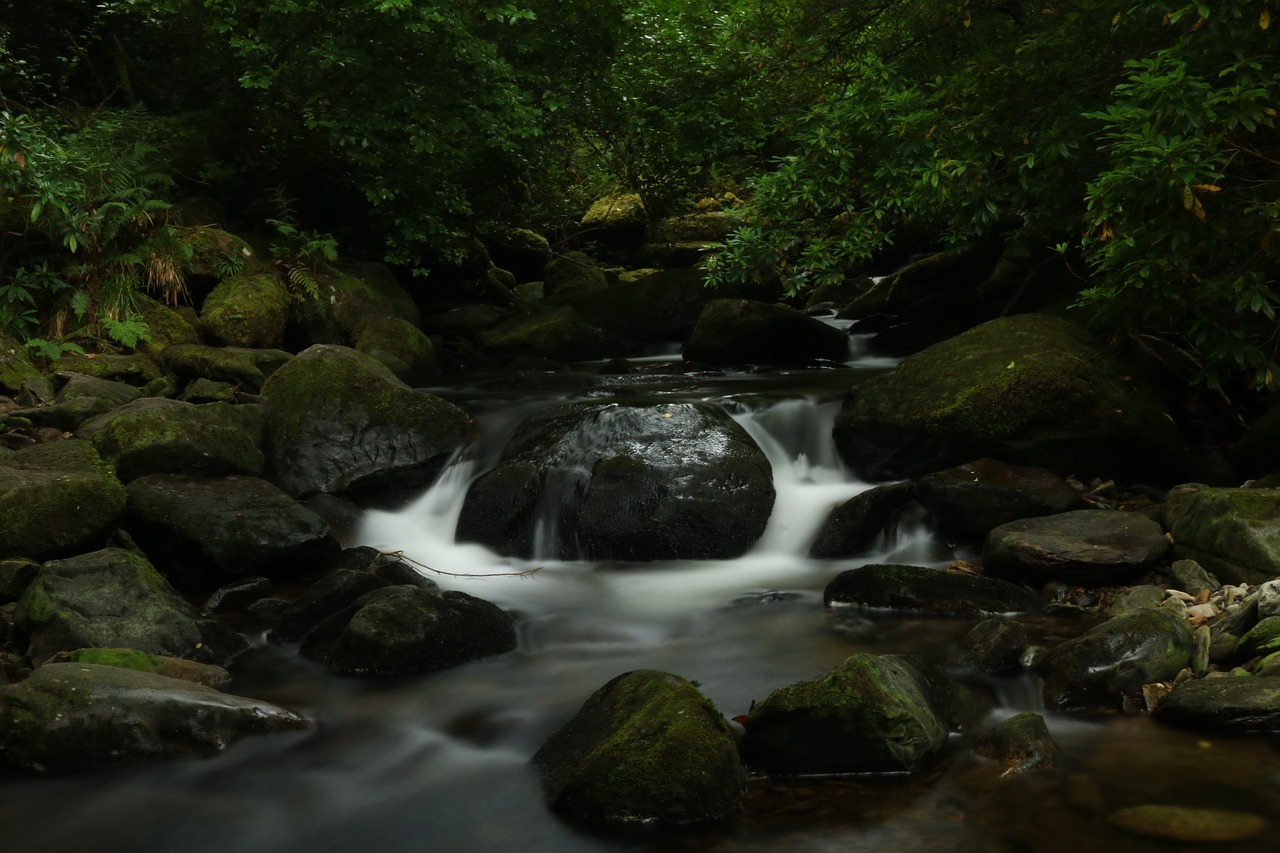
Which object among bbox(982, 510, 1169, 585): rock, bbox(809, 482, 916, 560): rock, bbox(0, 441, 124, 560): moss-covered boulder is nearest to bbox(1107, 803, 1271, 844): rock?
bbox(982, 510, 1169, 585): rock

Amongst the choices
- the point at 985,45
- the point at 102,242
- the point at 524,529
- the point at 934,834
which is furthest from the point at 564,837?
the point at 102,242

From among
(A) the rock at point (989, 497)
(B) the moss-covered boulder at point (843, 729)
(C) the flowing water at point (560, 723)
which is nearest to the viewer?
(C) the flowing water at point (560, 723)

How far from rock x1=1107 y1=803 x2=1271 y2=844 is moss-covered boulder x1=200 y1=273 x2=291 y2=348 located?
37.4 ft

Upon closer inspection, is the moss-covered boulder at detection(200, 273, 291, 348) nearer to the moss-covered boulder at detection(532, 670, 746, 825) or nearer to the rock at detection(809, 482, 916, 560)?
the rock at detection(809, 482, 916, 560)

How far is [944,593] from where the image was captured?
21.5 feet

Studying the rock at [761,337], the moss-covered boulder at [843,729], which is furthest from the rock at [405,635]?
the rock at [761,337]

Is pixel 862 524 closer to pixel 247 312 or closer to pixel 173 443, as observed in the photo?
pixel 173 443

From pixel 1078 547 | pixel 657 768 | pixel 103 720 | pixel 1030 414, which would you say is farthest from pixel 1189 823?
pixel 103 720

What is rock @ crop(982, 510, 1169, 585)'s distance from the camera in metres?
6.50

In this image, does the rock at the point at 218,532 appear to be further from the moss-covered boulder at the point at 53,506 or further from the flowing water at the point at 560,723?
the flowing water at the point at 560,723

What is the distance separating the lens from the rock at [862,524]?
317 inches

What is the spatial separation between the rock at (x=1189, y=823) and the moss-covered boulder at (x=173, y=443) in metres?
6.77

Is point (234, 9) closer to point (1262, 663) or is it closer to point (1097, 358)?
point (1097, 358)

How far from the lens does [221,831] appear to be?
4.35 meters
